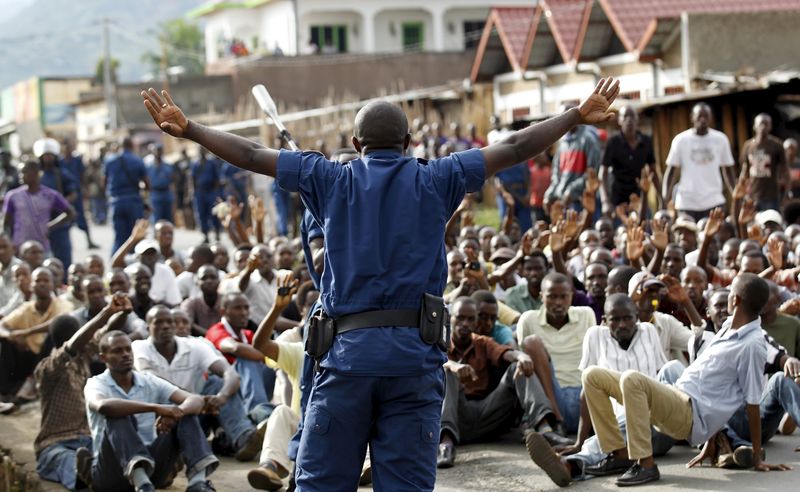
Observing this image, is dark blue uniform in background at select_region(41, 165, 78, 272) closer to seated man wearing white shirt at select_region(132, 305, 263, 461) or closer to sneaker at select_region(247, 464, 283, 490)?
seated man wearing white shirt at select_region(132, 305, 263, 461)

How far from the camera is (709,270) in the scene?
1070cm

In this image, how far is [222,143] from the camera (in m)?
5.46

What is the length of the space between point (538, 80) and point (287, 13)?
28.8m

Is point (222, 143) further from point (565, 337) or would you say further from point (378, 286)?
point (565, 337)

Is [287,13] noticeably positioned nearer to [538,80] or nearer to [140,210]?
[538,80]

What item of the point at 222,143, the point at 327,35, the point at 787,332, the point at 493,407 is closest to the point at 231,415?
the point at 493,407

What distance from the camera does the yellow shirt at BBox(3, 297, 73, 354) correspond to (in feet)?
38.7

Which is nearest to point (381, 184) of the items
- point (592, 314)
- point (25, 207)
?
point (592, 314)

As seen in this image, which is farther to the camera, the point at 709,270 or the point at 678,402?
the point at 709,270

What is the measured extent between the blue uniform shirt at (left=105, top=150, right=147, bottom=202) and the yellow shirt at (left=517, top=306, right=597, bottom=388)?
367 inches

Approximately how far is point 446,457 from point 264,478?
1.18m

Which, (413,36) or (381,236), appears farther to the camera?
(413,36)

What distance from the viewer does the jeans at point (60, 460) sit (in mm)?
8961

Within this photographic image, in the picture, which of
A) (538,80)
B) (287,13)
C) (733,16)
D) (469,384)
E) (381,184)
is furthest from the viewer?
(287,13)
